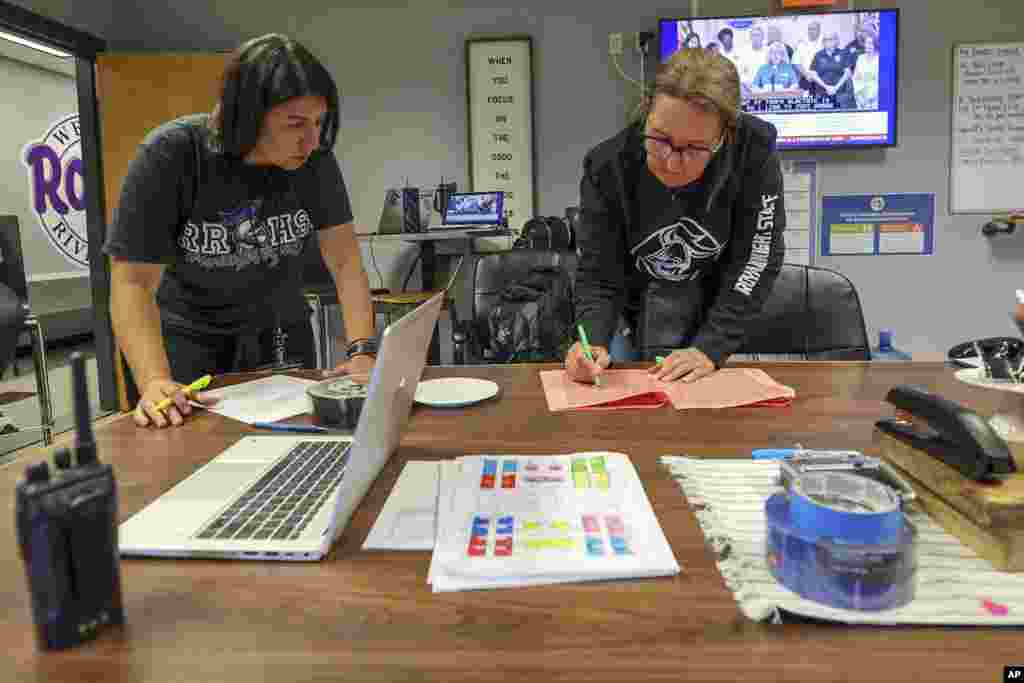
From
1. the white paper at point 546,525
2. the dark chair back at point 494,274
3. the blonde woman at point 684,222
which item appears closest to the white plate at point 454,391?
→ the blonde woman at point 684,222

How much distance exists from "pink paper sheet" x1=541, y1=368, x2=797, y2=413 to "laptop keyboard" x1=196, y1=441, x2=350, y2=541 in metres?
0.40

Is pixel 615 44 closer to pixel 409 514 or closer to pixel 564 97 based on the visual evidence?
pixel 564 97

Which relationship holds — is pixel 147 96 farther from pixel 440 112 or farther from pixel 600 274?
pixel 600 274

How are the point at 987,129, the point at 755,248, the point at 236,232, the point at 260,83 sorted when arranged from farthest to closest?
the point at 987,129 < the point at 755,248 < the point at 236,232 < the point at 260,83

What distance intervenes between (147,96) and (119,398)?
1.52 meters

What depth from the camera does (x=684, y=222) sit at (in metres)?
1.64

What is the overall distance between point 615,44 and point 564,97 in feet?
1.15

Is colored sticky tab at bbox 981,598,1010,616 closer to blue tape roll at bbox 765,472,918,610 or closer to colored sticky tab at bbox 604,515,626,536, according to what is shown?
blue tape roll at bbox 765,472,918,610

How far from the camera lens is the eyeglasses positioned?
4.69 feet

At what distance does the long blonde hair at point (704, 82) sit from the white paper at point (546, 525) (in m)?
0.80

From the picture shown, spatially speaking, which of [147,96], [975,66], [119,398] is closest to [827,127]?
[975,66]

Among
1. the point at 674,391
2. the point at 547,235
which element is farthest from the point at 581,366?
the point at 547,235

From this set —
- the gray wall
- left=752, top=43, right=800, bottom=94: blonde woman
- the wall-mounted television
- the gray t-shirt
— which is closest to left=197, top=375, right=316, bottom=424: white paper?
the gray t-shirt

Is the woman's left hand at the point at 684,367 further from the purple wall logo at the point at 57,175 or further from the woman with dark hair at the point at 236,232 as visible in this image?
the purple wall logo at the point at 57,175
